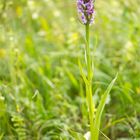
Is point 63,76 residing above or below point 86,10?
below

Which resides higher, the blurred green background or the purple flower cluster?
the purple flower cluster

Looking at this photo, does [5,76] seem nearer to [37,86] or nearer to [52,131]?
[37,86]

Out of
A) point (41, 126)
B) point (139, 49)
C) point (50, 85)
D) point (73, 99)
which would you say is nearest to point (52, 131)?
point (41, 126)

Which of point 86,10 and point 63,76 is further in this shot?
point 63,76

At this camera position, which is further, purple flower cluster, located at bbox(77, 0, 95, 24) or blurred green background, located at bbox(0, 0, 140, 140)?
blurred green background, located at bbox(0, 0, 140, 140)
